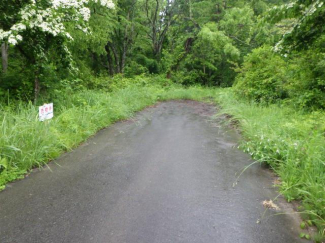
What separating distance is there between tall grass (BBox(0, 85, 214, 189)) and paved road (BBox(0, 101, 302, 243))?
249 mm

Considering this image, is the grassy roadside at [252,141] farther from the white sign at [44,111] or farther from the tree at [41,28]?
the tree at [41,28]

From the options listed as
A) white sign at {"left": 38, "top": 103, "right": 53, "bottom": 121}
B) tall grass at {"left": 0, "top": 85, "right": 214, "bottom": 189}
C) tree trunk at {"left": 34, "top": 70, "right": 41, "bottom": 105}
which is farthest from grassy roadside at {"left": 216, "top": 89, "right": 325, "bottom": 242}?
tree trunk at {"left": 34, "top": 70, "right": 41, "bottom": 105}

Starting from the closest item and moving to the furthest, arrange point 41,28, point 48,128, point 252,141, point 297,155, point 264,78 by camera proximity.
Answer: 1. point 297,155
2. point 48,128
3. point 41,28
4. point 252,141
5. point 264,78

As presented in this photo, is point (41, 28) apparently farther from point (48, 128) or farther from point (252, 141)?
point (252, 141)

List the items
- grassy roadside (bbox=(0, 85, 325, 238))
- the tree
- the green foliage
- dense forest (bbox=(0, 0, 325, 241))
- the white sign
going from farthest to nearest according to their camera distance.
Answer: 1. the green foliage
2. the tree
3. the white sign
4. dense forest (bbox=(0, 0, 325, 241))
5. grassy roadside (bbox=(0, 85, 325, 238))

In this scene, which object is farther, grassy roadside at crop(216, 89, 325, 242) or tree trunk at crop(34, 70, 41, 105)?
tree trunk at crop(34, 70, 41, 105)

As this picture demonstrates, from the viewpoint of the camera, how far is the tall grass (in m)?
3.64

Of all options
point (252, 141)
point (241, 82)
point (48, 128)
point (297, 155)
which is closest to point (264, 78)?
point (241, 82)

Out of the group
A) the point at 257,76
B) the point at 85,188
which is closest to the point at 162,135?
the point at 85,188

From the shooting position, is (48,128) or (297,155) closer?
(297,155)

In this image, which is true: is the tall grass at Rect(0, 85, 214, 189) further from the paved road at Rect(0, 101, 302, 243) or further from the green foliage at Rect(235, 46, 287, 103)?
the green foliage at Rect(235, 46, 287, 103)

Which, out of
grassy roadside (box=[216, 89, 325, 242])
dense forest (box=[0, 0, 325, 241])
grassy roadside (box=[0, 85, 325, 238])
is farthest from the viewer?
dense forest (box=[0, 0, 325, 241])

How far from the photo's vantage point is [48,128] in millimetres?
4582

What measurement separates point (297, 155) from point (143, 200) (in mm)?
2499
